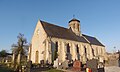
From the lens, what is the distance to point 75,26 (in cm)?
4856

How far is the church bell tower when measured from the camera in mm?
48237

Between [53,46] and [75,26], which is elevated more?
[75,26]

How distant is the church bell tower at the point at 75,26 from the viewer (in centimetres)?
4824

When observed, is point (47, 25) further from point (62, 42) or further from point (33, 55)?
point (33, 55)

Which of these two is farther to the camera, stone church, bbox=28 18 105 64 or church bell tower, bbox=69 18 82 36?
church bell tower, bbox=69 18 82 36

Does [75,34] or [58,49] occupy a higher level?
[75,34]

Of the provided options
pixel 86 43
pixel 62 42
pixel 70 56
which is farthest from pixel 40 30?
pixel 86 43

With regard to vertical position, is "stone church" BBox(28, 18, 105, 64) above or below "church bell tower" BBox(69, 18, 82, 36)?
below

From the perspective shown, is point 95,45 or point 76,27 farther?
point 95,45

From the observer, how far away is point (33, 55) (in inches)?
1499

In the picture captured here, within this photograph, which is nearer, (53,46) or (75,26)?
(53,46)

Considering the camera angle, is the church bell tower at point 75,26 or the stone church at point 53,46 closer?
the stone church at point 53,46

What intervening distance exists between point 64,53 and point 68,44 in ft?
11.6

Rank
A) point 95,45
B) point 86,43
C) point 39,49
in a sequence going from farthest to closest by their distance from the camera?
point 95,45
point 86,43
point 39,49
